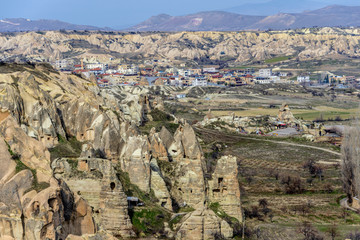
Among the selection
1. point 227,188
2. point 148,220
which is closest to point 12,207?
point 148,220

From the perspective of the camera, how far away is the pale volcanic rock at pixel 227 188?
1056 inches

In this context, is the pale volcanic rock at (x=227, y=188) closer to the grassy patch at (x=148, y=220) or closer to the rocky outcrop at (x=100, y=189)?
the grassy patch at (x=148, y=220)

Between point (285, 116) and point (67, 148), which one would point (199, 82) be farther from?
point (67, 148)

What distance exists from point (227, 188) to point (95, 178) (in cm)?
669

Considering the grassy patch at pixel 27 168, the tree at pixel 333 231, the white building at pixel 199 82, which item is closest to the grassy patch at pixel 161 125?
the tree at pixel 333 231

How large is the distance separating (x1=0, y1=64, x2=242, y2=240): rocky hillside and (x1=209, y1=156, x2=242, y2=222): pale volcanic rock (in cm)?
5

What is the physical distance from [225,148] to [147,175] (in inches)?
1498

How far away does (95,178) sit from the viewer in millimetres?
23312

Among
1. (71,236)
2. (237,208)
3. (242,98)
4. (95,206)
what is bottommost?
(242,98)

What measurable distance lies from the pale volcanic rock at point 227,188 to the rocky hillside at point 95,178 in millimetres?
46

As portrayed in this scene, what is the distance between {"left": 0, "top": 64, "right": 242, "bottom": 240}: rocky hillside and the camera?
50.5ft

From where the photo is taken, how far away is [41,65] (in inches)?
2366

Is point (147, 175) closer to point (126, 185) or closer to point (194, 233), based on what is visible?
point (126, 185)

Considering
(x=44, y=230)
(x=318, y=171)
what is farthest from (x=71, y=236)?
(x=318, y=171)
